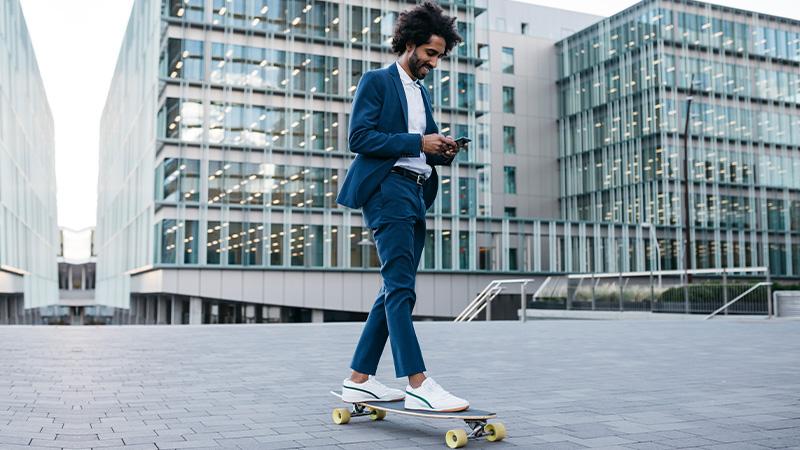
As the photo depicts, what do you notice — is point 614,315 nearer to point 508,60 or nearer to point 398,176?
point 398,176

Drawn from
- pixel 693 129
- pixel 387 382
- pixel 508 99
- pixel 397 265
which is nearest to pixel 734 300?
pixel 387 382

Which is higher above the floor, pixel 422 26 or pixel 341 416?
pixel 422 26

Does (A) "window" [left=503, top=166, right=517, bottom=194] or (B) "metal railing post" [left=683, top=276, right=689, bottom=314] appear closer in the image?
(B) "metal railing post" [left=683, top=276, right=689, bottom=314]

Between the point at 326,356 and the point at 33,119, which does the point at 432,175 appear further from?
the point at 33,119

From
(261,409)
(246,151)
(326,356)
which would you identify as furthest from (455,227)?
(261,409)

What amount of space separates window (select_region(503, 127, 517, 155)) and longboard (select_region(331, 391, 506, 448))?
4983 centimetres

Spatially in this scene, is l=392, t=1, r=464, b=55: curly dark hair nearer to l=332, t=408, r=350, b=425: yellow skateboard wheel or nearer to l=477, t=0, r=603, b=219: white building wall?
l=332, t=408, r=350, b=425: yellow skateboard wheel

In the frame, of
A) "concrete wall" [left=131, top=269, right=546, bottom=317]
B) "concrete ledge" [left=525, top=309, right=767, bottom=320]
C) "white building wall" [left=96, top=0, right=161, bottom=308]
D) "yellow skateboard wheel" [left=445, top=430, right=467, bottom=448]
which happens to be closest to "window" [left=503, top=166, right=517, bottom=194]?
"concrete wall" [left=131, top=269, right=546, bottom=317]

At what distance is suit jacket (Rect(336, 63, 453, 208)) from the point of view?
4.17 meters

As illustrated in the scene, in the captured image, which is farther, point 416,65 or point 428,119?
point 428,119

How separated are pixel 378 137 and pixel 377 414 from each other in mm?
1520

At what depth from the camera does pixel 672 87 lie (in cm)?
4700

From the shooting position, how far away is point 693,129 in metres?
47.7

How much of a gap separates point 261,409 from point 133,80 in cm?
5177
